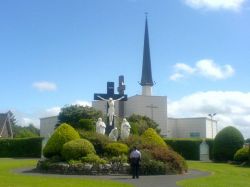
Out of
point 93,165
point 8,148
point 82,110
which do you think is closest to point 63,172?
point 93,165

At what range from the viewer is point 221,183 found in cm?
1919

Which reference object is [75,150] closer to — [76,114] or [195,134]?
[76,114]

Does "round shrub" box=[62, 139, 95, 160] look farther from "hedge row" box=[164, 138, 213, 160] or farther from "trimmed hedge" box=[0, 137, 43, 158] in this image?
"trimmed hedge" box=[0, 137, 43, 158]

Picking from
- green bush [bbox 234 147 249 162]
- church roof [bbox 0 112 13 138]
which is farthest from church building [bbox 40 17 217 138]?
green bush [bbox 234 147 249 162]

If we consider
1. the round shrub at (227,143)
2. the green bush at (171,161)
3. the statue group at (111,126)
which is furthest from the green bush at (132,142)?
the round shrub at (227,143)

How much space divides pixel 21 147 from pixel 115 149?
25.4 m

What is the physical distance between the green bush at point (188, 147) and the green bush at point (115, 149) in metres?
20.1

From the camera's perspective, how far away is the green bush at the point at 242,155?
36.4 metres

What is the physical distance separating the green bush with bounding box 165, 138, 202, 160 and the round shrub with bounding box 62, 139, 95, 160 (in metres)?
21.8

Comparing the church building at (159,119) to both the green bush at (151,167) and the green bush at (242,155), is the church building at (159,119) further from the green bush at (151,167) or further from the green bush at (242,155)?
the green bush at (151,167)

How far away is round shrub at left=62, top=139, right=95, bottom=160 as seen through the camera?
25.6 metres

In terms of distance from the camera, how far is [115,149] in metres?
27.1

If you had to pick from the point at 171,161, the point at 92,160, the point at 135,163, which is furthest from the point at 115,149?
the point at 135,163

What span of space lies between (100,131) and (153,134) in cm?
378
